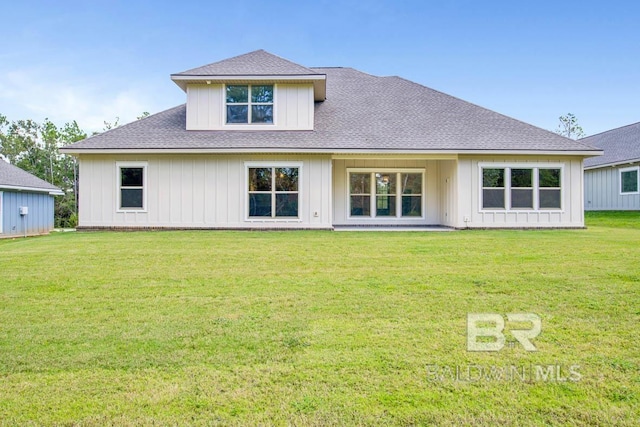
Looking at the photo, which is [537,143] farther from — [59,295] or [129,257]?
[59,295]

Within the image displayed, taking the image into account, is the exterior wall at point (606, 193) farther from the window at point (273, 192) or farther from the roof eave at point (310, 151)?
the window at point (273, 192)

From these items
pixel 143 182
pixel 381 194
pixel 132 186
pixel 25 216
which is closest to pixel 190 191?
pixel 143 182

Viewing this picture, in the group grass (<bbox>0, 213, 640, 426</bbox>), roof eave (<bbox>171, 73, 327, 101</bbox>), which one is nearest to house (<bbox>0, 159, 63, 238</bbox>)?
roof eave (<bbox>171, 73, 327, 101</bbox>)

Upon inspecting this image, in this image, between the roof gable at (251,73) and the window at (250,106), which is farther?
the window at (250,106)

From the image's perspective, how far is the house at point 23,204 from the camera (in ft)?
55.9

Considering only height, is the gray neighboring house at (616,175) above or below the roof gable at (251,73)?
below

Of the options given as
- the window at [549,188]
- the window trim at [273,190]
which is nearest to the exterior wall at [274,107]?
the window trim at [273,190]

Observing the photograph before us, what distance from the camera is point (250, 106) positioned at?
42.9ft

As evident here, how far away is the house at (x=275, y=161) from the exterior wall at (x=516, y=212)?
0.11 ft

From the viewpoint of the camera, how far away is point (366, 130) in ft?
43.4

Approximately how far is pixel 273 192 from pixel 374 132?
155 inches

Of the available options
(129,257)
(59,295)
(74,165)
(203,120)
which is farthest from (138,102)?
(59,295)

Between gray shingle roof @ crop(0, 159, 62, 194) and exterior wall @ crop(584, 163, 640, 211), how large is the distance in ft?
90.5

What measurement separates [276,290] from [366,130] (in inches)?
368
